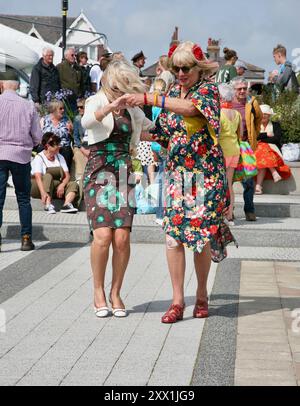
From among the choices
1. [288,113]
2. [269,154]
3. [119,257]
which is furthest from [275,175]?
[119,257]

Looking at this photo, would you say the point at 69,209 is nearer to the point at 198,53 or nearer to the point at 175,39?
the point at 198,53

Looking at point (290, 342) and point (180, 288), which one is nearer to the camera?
point (290, 342)

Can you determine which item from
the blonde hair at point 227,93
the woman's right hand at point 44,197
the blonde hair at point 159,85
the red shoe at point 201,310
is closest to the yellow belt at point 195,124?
the red shoe at point 201,310

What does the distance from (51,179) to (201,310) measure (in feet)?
21.7

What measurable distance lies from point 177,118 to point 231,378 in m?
2.21

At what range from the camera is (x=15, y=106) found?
36.0ft

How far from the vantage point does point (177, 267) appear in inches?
288

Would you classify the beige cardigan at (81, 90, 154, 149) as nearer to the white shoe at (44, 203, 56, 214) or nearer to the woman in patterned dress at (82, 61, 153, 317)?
the woman in patterned dress at (82, 61, 153, 317)

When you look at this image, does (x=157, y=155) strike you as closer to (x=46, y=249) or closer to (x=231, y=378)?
(x=46, y=249)

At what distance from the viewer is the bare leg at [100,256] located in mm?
7445

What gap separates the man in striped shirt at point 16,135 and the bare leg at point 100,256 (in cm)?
374

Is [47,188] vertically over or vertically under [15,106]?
under

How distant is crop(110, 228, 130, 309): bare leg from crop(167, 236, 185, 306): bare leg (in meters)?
0.38

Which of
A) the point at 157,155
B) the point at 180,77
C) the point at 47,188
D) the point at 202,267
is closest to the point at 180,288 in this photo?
the point at 202,267
